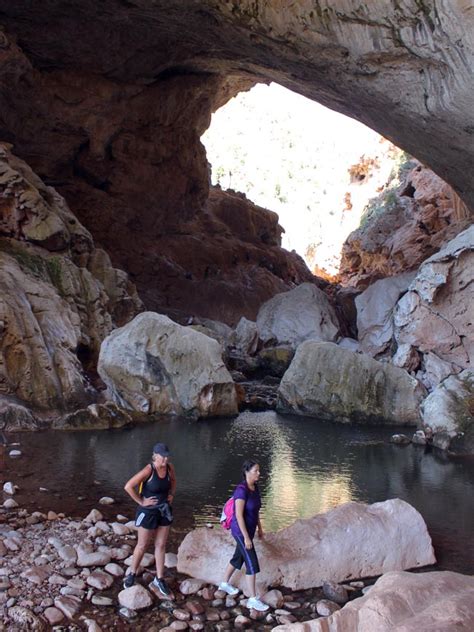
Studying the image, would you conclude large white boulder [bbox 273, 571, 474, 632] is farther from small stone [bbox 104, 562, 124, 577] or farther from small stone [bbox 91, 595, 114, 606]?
small stone [bbox 104, 562, 124, 577]

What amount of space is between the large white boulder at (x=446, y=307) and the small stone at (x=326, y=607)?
38.6 ft

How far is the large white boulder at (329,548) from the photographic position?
5.91 meters

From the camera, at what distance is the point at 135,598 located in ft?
17.2

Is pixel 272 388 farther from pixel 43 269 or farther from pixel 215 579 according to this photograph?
pixel 215 579

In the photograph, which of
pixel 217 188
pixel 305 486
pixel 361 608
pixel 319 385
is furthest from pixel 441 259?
pixel 217 188

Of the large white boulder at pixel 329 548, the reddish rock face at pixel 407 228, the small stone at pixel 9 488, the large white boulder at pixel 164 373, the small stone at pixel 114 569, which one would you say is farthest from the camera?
the reddish rock face at pixel 407 228

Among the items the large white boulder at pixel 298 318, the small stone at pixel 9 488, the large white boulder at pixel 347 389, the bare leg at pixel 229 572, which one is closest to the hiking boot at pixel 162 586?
the bare leg at pixel 229 572

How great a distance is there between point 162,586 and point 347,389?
10093 mm

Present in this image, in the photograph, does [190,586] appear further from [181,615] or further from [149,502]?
[149,502]

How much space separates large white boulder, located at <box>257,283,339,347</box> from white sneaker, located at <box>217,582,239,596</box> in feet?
54.1

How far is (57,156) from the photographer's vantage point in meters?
21.8

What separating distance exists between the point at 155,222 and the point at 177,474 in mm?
18278

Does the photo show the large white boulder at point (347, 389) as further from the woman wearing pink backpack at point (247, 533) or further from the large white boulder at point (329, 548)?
the woman wearing pink backpack at point (247, 533)

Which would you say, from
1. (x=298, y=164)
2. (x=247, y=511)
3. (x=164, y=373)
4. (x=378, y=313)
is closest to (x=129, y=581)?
(x=247, y=511)
